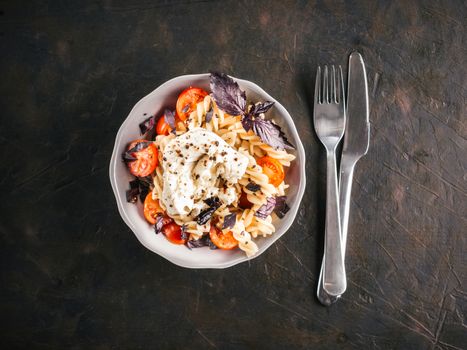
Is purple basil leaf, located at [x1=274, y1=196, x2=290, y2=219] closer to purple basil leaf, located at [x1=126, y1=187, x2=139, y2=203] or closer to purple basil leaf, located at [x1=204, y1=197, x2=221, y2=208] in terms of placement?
purple basil leaf, located at [x1=204, y1=197, x2=221, y2=208]

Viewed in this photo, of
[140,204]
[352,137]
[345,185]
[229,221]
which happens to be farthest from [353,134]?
[140,204]

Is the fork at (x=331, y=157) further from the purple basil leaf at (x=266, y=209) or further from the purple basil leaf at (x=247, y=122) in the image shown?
the purple basil leaf at (x=247, y=122)

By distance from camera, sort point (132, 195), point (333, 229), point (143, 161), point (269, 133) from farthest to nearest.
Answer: point (333, 229), point (132, 195), point (143, 161), point (269, 133)

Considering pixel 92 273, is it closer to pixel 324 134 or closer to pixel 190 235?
pixel 190 235

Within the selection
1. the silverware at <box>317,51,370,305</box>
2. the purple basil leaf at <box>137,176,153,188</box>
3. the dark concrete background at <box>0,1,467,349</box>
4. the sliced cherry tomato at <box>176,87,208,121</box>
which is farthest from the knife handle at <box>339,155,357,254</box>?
the purple basil leaf at <box>137,176,153,188</box>

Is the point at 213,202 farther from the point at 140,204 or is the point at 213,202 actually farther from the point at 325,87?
→ the point at 325,87

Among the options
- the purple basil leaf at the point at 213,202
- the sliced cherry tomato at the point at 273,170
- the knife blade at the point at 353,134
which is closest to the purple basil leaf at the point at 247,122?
the sliced cherry tomato at the point at 273,170

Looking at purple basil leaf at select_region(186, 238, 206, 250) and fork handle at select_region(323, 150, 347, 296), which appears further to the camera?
fork handle at select_region(323, 150, 347, 296)
